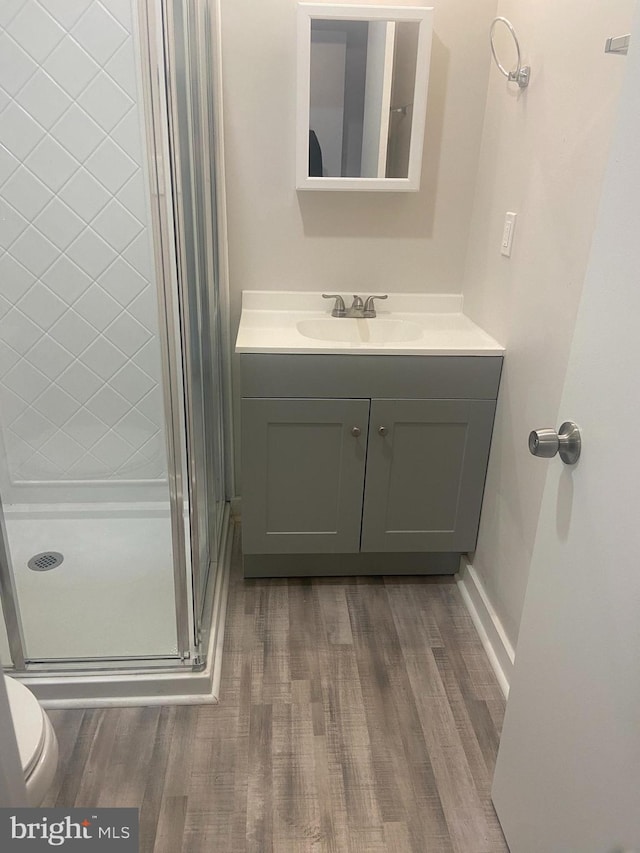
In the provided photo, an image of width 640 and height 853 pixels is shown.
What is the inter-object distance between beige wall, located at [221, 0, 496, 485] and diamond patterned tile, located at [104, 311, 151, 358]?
1.13ft

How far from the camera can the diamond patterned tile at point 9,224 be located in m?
2.21

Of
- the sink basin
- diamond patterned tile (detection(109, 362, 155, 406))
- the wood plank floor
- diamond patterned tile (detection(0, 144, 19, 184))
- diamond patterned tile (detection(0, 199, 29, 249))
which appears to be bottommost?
the wood plank floor

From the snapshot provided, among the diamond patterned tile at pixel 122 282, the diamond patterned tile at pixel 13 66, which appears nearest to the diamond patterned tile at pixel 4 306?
the diamond patterned tile at pixel 122 282

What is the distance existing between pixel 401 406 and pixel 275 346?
446mm

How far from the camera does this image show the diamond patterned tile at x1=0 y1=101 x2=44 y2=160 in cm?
210

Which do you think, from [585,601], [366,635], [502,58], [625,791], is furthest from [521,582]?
[502,58]

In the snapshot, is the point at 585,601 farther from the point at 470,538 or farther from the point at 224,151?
the point at 224,151

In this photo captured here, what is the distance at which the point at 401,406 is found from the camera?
2049 millimetres

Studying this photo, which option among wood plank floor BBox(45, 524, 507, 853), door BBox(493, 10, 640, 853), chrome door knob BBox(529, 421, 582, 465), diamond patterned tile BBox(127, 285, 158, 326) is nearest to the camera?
door BBox(493, 10, 640, 853)

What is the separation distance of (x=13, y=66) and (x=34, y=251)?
58 centimetres

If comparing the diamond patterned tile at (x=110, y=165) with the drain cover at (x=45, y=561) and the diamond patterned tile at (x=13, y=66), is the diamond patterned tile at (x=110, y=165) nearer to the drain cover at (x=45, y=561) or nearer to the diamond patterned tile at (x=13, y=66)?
the diamond patterned tile at (x=13, y=66)

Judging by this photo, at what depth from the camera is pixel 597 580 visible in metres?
1.01

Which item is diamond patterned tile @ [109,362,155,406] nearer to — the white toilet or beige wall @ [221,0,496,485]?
beige wall @ [221,0,496,485]

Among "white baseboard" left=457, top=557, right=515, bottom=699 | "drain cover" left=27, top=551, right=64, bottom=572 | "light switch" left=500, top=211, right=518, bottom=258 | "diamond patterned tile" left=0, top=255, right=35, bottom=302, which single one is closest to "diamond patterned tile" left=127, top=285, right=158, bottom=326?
"diamond patterned tile" left=0, top=255, right=35, bottom=302
